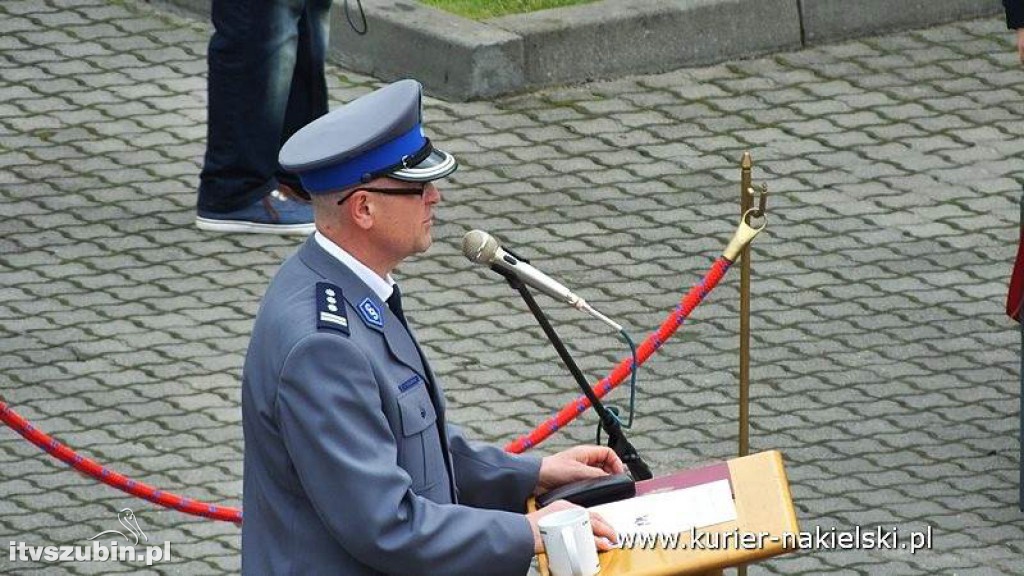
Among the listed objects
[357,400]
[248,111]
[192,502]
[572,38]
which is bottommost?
[192,502]

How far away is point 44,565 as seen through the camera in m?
5.77

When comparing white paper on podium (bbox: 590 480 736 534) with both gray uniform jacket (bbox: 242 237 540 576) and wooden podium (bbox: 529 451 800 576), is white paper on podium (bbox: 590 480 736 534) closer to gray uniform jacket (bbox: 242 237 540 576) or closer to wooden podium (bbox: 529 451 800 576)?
wooden podium (bbox: 529 451 800 576)

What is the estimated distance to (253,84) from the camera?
765 cm

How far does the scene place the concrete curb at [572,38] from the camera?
8.88m

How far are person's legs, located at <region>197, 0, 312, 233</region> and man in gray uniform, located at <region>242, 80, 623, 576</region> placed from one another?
12.0ft

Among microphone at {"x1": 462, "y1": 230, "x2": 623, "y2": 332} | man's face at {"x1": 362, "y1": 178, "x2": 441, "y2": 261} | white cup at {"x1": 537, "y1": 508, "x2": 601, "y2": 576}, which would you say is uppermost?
man's face at {"x1": 362, "y1": 178, "x2": 441, "y2": 261}

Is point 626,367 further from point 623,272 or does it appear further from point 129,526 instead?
point 623,272

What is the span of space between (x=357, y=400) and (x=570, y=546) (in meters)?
0.47

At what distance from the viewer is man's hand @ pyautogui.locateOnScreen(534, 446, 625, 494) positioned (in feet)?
A: 13.7

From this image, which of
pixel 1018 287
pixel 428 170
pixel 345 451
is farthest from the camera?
pixel 1018 287

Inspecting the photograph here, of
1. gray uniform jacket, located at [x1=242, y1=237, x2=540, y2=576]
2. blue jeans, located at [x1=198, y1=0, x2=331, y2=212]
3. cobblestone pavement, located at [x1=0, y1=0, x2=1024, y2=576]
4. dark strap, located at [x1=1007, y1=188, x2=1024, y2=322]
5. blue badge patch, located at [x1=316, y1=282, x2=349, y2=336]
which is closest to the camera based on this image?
gray uniform jacket, located at [x1=242, y1=237, x2=540, y2=576]

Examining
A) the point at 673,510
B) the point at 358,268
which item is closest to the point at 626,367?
the point at 673,510

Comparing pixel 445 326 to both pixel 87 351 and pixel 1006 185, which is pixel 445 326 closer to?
pixel 87 351

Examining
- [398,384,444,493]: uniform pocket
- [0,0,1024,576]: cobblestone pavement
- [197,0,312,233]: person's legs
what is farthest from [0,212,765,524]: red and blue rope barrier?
[197,0,312,233]: person's legs
